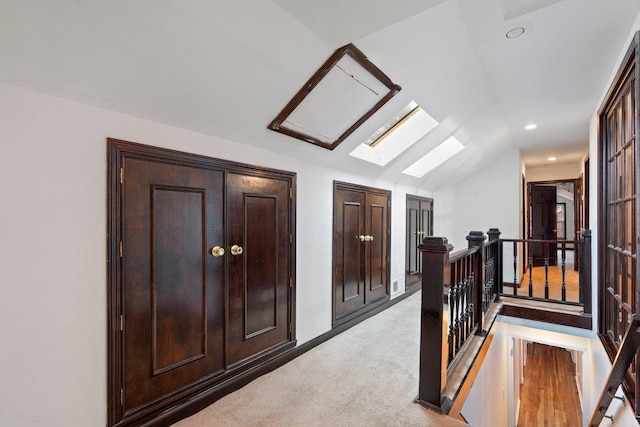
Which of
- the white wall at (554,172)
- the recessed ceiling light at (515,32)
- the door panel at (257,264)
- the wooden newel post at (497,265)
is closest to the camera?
the recessed ceiling light at (515,32)

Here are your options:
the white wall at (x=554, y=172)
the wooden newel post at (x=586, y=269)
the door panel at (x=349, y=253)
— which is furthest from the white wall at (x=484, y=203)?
the door panel at (x=349, y=253)

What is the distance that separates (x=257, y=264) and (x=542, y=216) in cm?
757

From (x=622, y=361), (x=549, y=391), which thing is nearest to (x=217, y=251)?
(x=622, y=361)

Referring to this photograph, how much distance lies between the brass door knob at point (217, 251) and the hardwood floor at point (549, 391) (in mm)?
6517

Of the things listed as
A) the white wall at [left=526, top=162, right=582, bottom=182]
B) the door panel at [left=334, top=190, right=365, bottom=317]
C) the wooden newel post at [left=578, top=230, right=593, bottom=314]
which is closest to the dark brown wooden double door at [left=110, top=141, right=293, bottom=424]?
the door panel at [left=334, top=190, right=365, bottom=317]

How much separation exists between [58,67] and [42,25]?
0.17 metres

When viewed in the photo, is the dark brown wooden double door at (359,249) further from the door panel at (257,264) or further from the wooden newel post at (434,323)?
the wooden newel post at (434,323)

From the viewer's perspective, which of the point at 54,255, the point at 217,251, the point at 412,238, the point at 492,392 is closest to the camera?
the point at 54,255

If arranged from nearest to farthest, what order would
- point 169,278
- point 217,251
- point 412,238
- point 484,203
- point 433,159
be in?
point 169,278, point 217,251, point 433,159, point 412,238, point 484,203

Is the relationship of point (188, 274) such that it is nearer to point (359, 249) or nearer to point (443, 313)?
point (443, 313)

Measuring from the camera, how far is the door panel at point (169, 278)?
163 cm

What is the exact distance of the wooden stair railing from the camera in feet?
4.53

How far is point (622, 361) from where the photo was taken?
145 centimetres

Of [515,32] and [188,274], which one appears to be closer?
[188,274]
